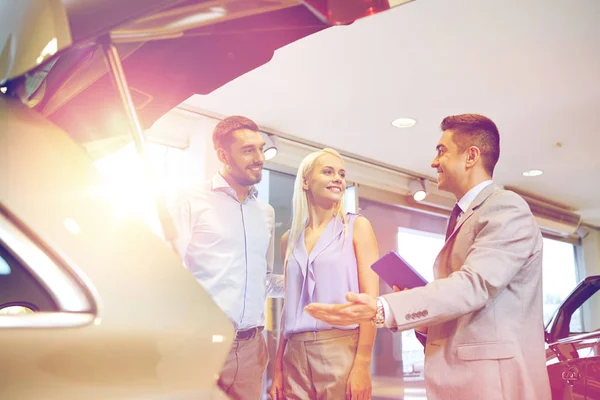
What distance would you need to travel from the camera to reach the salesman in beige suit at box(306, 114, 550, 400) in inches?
54.3

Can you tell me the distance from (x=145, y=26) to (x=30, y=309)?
376 mm

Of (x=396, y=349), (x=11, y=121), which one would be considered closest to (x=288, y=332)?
(x=11, y=121)

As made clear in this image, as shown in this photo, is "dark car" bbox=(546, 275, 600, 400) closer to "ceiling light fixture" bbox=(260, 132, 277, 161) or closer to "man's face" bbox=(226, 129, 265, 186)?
"man's face" bbox=(226, 129, 265, 186)

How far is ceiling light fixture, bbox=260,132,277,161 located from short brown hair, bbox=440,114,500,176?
2.96m

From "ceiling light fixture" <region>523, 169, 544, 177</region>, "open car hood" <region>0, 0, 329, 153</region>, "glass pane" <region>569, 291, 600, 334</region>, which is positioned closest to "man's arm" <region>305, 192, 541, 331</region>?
"open car hood" <region>0, 0, 329, 153</region>

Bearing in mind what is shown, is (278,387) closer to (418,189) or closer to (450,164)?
(450,164)

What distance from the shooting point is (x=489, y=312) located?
4.74 feet

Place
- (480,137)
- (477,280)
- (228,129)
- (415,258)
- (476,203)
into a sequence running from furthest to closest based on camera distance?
(415,258), (228,129), (480,137), (476,203), (477,280)

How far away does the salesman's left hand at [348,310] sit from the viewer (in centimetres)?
141

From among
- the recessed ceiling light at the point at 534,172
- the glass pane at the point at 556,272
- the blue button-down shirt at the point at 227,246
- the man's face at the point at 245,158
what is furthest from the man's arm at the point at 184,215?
the glass pane at the point at 556,272

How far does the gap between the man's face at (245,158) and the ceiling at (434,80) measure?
1.22 metres

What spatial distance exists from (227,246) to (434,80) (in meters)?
2.43

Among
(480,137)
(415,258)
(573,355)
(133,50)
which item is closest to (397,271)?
(480,137)

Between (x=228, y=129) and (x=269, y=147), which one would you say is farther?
(x=269, y=147)
